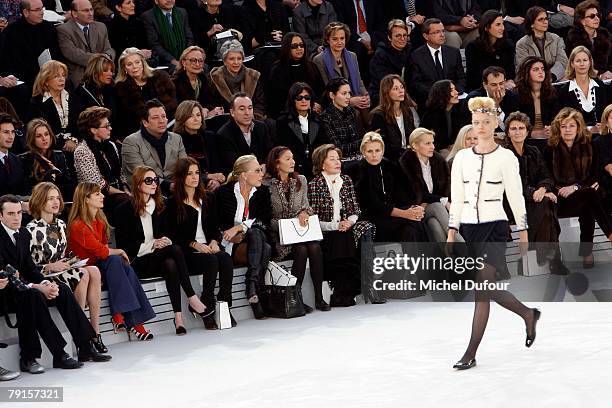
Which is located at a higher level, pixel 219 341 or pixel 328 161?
pixel 328 161

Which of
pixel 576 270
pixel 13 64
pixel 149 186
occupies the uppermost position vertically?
pixel 13 64

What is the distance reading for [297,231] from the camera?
10.4 meters

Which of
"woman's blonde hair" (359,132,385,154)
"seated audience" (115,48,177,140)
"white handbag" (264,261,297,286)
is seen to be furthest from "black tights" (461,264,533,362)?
"seated audience" (115,48,177,140)

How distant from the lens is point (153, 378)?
27.0 ft

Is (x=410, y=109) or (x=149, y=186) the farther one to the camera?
(x=410, y=109)

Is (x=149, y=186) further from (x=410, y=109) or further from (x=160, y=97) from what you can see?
(x=410, y=109)

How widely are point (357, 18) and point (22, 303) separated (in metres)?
6.61

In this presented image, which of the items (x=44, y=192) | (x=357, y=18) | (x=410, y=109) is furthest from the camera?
(x=357, y=18)

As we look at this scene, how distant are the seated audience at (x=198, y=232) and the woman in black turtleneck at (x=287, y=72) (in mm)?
2373

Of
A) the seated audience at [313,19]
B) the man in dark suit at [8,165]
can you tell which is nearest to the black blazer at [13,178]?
the man in dark suit at [8,165]

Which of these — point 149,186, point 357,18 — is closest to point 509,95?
point 357,18

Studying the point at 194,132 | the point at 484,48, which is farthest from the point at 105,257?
the point at 484,48

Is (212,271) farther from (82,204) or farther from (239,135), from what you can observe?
(239,135)

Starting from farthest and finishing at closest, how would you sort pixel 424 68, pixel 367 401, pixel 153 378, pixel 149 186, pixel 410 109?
pixel 424 68
pixel 410 109
pixel 149 186
pixel 153 378
pixel 367 401
